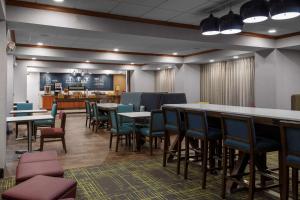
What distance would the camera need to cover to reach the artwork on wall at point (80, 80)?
17.1 m

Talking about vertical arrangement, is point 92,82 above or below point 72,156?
above

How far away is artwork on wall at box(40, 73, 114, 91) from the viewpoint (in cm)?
1708

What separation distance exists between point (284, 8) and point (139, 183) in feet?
9.98

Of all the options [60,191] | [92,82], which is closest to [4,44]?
[60,191]

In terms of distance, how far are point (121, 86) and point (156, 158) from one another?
14323mm

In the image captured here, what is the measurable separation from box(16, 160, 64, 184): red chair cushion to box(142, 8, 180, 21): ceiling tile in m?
3.47

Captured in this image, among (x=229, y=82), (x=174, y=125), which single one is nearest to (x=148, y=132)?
(x=174, y=125)

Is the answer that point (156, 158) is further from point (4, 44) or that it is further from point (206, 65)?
point (206, 65)

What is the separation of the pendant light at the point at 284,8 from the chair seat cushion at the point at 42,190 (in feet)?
10.4

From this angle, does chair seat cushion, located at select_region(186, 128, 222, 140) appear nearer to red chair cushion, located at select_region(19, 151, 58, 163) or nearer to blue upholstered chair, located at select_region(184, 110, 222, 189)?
blue upholstered chair, located at select_region(184, 110, 222, 189)

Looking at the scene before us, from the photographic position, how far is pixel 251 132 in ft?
8.77

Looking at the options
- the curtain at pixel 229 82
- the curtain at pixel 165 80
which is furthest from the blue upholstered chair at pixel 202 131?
the curtain at pixel 165 80

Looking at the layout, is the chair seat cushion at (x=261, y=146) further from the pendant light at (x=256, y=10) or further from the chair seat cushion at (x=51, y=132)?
the chair seat cushion at (x=51, y=132)

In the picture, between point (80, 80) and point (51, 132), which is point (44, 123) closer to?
point (51, 132)
